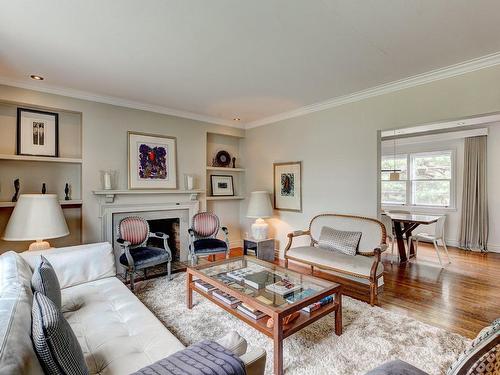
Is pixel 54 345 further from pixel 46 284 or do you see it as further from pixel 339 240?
pixel 339 240

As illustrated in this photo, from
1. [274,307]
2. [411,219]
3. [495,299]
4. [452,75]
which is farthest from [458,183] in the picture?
[274,307]

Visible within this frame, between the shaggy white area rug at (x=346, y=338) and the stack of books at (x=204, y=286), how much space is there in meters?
0.26

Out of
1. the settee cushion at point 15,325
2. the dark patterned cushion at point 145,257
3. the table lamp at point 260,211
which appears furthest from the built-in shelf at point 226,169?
the settee cushion at point 15,325

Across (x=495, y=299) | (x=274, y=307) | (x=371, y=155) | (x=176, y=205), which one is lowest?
(x=495, y=299)

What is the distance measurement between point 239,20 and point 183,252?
144 inches

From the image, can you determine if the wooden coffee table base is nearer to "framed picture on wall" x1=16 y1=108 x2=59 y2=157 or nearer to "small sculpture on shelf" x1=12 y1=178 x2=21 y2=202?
"small sculpture on shelf" x1=12 y1=178 x2=21 y2=202

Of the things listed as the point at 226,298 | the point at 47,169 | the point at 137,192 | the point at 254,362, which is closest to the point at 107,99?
the point at 47,169

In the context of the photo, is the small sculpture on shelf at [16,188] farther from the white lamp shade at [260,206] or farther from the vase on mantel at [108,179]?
the white lamp shade at [260,206]

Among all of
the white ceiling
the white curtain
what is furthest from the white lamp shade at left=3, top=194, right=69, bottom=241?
the white curtain

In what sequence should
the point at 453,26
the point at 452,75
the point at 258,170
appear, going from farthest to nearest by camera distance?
1. the point at 258,170
2. the point at 452,75
3. the point at 453,26

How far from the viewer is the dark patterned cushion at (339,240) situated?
11.3 ft

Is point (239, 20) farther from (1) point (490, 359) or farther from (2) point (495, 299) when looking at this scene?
(2) point (495, 299)

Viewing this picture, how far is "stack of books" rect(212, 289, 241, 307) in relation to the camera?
2.27 m

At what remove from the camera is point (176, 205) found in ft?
14.8
